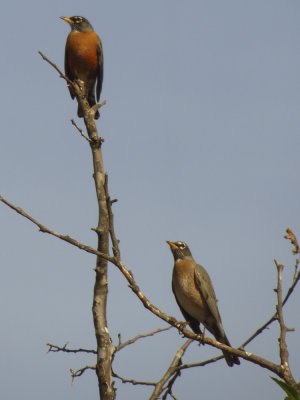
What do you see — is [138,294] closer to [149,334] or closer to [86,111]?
[149,334]

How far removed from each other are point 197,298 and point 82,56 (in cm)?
497

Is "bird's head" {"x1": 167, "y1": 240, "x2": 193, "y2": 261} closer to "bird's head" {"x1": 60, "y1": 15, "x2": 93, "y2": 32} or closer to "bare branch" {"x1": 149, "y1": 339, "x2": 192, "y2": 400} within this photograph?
"bare branch" {"x1": 149, "y1": 339, "x2": 192, "y2": 400}

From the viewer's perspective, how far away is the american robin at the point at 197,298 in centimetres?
702

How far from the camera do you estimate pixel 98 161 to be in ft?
19.0

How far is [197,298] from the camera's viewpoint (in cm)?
706

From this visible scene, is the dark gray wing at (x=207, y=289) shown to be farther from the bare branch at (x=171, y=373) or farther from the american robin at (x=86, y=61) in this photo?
the american robin at (x=86, y=61)

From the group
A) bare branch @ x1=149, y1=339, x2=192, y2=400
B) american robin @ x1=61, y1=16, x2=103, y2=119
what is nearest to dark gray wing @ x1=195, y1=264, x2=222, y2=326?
bare branch @ x1=149, y1=339, x2=192, y2=400

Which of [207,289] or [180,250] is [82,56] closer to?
[180,250]

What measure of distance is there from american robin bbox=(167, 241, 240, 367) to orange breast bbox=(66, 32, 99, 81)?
4224 millimetres

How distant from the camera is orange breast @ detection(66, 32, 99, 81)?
10367mm

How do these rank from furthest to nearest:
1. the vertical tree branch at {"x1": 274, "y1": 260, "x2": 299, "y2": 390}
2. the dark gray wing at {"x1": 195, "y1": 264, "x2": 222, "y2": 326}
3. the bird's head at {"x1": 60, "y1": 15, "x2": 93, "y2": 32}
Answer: the bird's head at {"x1": 60, "y1": 15, "x2": 93, "y2": 32} < the dark gray wing at {"x1": 195, "y1": 264, "x2": 222, "y2": 326} < the vertical tree branch at {"x1": 274, "y1": 260, "x2": 299, "y2": 390}

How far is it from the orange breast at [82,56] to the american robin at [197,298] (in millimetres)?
4224

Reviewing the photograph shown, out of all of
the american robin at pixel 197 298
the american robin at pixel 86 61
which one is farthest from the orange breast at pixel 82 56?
the american robin at pixel 197 298

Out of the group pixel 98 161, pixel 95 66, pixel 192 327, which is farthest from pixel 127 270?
pixel 95 66
